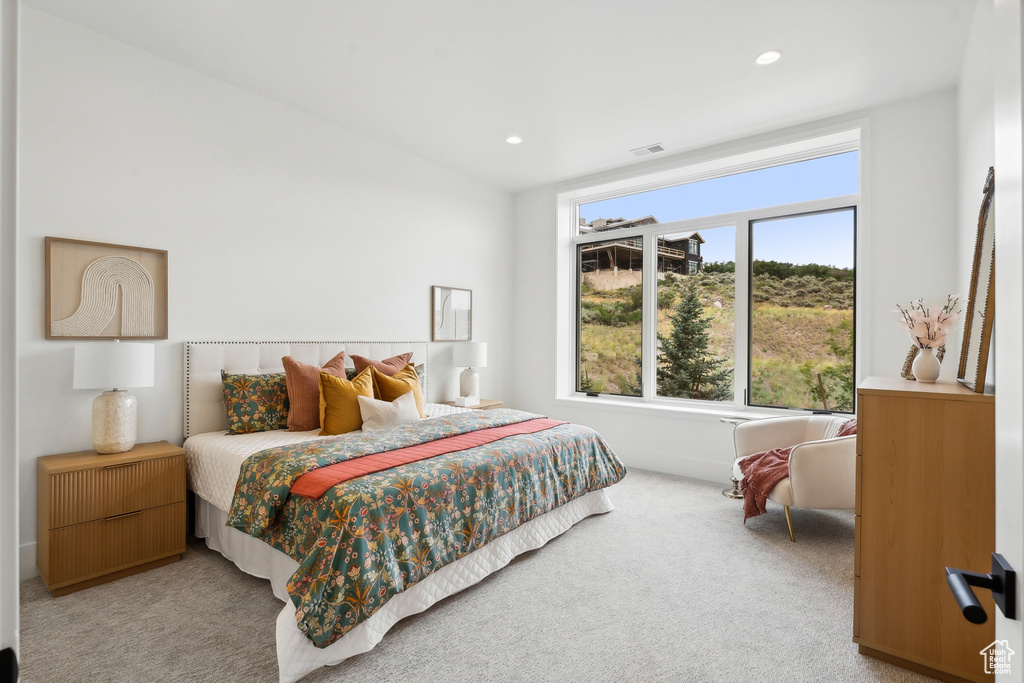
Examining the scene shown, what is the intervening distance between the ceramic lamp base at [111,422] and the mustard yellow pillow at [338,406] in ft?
3.23

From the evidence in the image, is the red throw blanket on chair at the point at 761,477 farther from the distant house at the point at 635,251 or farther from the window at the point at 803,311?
the distant house at the point at 635,251

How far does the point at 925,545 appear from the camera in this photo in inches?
72.4

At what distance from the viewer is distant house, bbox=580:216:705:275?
475 centimetres

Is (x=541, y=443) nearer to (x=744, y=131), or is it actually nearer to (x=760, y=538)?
(x=760, y=538)

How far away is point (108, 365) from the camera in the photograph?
251cm

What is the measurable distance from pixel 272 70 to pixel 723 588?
3.87 meters

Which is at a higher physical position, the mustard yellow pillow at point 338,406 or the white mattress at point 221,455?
the mustard yellow pillow at point 338,406

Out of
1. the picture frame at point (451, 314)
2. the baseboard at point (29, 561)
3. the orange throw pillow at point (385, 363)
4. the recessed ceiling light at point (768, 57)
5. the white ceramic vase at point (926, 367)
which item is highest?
the recessed ceiling light at point (768, 57)

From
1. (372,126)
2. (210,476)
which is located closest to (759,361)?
(372,126)

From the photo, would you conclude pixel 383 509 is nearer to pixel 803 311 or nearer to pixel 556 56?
pixel 556 56

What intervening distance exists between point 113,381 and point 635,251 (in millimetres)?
4279

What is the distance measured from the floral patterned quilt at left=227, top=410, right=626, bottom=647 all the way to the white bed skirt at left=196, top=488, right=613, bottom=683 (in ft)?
0.29

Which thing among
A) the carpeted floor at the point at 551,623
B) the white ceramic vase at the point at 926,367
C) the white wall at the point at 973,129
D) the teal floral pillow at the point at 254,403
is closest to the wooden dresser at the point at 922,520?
the carpeted floor at the point at 551,623

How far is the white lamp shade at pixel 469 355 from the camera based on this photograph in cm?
467
